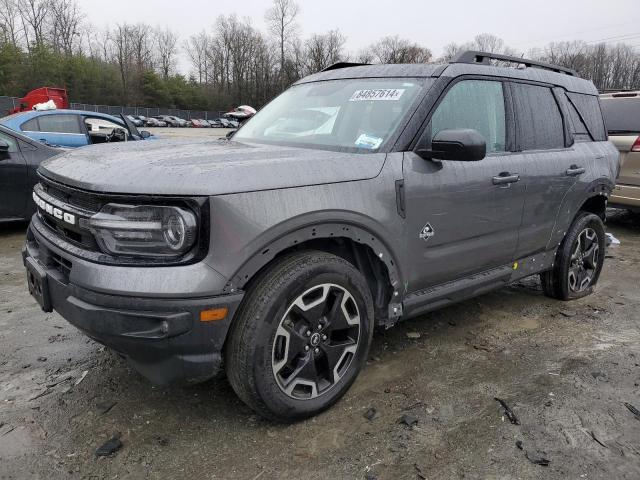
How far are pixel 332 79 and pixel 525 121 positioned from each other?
4.69 feet

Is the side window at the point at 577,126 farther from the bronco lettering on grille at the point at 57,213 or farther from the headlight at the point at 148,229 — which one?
the bronco lettering on grille at the point at 57,213

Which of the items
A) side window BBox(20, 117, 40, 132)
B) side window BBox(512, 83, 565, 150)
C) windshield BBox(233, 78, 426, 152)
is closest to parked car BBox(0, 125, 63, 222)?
side window BBox(20, 117, 40, 132)

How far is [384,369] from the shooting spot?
3.26 meters

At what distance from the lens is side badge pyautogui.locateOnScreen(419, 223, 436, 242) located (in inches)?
116

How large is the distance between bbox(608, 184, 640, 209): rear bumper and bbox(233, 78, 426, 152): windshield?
5.27 m

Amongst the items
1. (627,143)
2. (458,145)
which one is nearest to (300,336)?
(458,145)

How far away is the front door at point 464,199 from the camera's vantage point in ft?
9.60

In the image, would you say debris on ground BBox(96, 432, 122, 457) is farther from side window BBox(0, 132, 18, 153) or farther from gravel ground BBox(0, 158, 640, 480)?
side window BBox(0, 132, 18, 153)

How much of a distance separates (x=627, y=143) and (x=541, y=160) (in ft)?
13.9

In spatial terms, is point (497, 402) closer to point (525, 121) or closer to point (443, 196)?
point (443, 196)

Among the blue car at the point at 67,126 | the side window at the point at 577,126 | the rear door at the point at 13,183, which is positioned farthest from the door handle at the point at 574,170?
the blue car at the point at 67,126

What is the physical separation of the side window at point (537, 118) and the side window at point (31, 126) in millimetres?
7988

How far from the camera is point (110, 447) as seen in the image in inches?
95.7

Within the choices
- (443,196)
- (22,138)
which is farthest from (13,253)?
(443,196)
